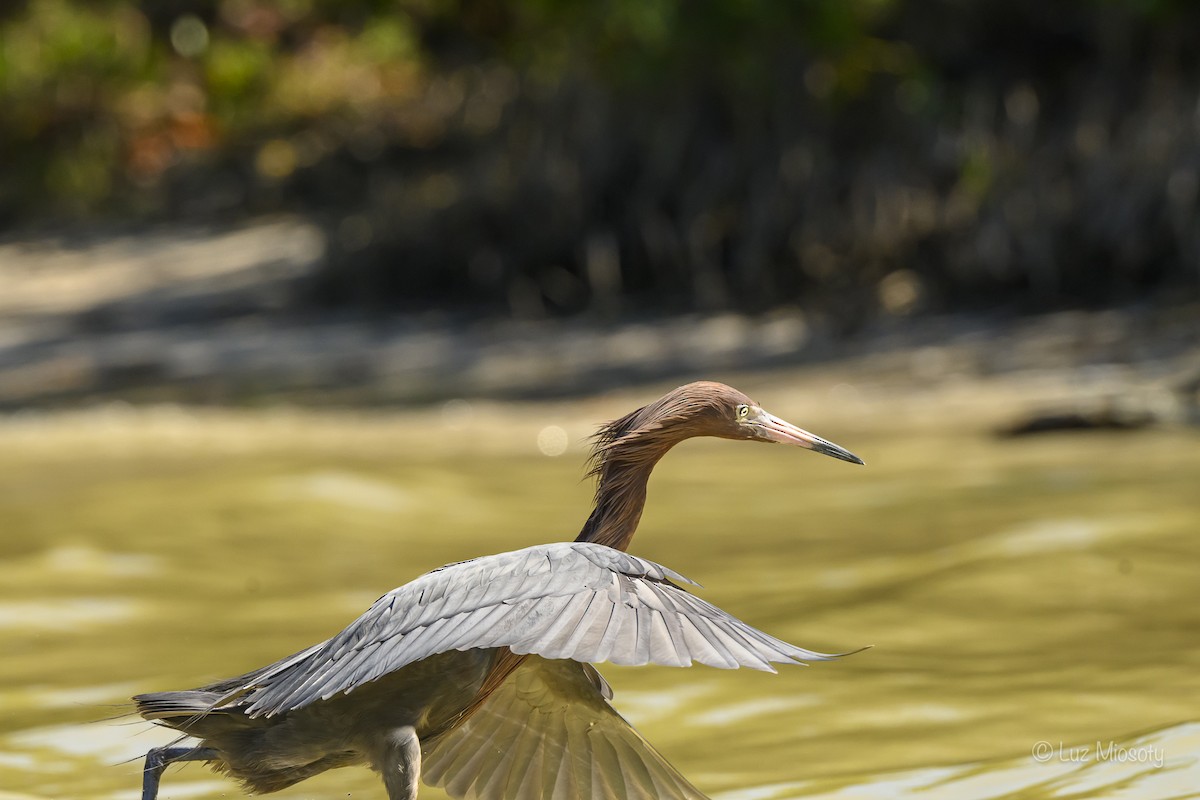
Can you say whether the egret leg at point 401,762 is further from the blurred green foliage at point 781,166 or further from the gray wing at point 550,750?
the blurred green foliage at point 781,166

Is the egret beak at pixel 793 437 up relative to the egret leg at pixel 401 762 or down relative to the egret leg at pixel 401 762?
up

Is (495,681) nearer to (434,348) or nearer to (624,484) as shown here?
(624,484)

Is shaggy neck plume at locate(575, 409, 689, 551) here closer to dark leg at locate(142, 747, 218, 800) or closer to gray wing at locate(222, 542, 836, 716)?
gray wing at locate(222, 542, 836, 716)

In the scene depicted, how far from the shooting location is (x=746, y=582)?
6820 millimetres

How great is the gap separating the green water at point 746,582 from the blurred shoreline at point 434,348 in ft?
4.04

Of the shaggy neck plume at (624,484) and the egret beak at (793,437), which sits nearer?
the egret beak at (793,437)

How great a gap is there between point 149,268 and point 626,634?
13151mm

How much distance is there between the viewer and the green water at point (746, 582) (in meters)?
4.91

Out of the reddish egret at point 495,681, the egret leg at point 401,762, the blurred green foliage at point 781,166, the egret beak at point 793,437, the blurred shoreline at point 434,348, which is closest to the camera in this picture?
the reddish egret at point 495,681

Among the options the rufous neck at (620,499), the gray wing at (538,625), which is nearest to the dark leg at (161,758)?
the gray wing at (538,625)

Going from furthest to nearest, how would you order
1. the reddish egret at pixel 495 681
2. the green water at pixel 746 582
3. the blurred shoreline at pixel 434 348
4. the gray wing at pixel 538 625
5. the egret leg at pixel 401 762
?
1. the blurred shoreline at pixel 434 348
2. the green water at pixel 746 582
3. the egret leg at pixel 401 762
4. the reddish egret at pixel 495 681
5. the gray wing at pixel 538 625

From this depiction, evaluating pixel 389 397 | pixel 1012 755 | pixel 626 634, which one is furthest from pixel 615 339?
pixel 626 634

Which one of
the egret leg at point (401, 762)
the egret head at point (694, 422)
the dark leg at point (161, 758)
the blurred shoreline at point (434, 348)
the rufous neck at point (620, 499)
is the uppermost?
the blurred shoreline at point (434, 348)

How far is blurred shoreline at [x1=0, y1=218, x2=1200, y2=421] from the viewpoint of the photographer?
1078 centimetres
